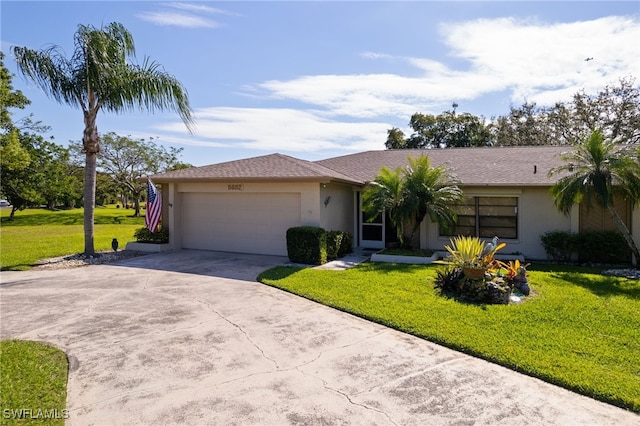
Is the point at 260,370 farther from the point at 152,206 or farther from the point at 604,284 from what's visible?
the point at 152,206

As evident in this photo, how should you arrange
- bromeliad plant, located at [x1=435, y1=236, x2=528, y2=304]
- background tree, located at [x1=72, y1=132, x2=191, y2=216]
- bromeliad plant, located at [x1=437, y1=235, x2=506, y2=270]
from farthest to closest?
background tree, located at [x1=72, y1=132, x2=191, y2=216] → bromeliad plant, located at [x1=437, y1=235, x2=506, y2=270] → bromeliad plant, located at [x1=435, y1=236, x2=528, y2=304]

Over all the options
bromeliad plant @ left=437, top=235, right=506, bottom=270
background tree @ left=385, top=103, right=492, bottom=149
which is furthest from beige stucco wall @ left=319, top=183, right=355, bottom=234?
background tree @ left=385, top=103, right=492, bottom=149

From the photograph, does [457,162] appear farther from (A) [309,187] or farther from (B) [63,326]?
(B) [63,326]

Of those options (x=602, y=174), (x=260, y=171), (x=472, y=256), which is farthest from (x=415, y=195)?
(x=260, y=171)

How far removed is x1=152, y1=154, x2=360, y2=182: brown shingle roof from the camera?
12539mm

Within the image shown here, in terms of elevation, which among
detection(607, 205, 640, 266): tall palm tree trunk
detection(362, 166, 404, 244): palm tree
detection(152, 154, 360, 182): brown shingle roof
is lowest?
detection(607, 205, 640, 266): tall palm tree trunk

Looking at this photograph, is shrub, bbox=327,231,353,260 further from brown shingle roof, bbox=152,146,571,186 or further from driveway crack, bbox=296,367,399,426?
driveway crack, bbox=296,367,399,426

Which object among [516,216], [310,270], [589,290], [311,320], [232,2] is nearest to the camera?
[311,320]

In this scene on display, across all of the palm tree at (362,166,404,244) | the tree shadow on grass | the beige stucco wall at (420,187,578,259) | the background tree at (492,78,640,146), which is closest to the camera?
the tree shadow on grass

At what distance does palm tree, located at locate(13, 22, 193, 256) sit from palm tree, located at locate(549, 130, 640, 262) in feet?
38.3

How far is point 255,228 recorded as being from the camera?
45.7ft

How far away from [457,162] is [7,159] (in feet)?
65.5

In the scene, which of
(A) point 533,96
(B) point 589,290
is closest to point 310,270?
(B) point 589,290

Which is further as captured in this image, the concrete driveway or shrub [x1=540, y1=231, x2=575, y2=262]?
shrub [x1=540, y1=231, x2=575, y2=262]
